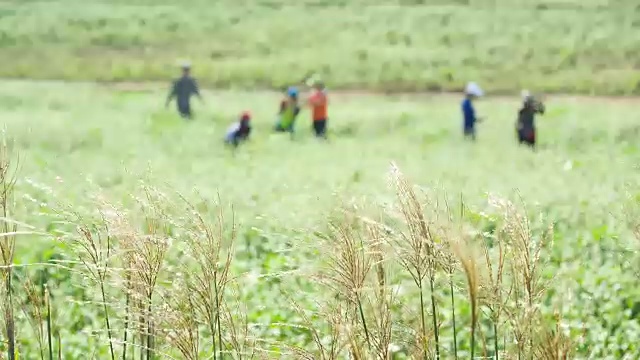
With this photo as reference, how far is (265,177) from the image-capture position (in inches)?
570

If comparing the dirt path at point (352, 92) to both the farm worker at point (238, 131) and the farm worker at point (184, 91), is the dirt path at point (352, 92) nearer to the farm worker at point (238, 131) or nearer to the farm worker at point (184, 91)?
the farm worker at point (184, 91)

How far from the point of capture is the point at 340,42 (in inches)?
1537

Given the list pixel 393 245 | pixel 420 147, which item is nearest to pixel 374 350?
pixel 393 245

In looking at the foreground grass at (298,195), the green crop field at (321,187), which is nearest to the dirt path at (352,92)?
the green crop field at (321,187)

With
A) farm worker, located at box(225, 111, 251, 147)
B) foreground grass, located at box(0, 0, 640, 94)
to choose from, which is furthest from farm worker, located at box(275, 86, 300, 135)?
foreground grass, located at box(0, 0, 640, 94)

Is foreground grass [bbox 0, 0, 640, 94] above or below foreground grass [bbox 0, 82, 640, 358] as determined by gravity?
above

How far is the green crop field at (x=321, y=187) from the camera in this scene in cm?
354

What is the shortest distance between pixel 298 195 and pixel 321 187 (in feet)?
1.31

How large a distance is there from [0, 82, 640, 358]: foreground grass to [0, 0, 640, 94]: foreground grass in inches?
157

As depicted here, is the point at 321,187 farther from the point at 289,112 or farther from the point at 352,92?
the point at 352,92

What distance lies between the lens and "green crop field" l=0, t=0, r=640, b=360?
11.6 ft

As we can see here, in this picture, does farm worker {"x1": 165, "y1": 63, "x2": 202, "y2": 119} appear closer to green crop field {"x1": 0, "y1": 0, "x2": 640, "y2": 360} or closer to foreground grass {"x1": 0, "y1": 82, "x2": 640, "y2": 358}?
foreground grass {"x1": 0, "y1": 82, "x2": 640, "y2": 358}

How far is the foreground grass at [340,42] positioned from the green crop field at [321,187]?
0.45 feet

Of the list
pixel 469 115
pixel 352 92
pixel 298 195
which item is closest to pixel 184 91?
pixel 469 115
